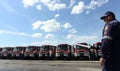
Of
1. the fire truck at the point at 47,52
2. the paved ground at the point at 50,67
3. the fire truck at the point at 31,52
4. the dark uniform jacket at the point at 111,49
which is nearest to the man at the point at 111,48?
the dark uniform jacket at the point at 111,49

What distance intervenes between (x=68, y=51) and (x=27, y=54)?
7.96 meters

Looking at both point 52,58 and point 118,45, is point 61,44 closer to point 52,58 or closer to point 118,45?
point 52,58

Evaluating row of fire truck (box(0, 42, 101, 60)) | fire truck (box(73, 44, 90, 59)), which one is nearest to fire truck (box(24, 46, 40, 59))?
row of fire truck (box(0, 42, 101, 60))

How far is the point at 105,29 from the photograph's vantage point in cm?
580

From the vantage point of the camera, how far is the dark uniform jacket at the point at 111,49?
5.56 metres

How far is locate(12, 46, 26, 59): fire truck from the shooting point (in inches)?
2006

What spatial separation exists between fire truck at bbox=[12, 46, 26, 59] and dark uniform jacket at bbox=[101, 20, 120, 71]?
4570cm

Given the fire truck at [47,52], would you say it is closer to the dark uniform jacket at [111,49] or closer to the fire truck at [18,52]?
the fire truck at [18,52]

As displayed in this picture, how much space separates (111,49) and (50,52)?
41.9m

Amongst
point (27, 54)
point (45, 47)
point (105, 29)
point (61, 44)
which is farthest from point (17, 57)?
point (105, 29)

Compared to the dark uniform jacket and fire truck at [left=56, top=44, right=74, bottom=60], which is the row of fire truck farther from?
the dark uniform jacket

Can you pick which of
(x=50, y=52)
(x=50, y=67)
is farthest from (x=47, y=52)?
(x=50, y=67)

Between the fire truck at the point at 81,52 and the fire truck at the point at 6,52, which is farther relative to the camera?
the fire truck at the point at 6,52

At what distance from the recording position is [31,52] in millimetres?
49625
